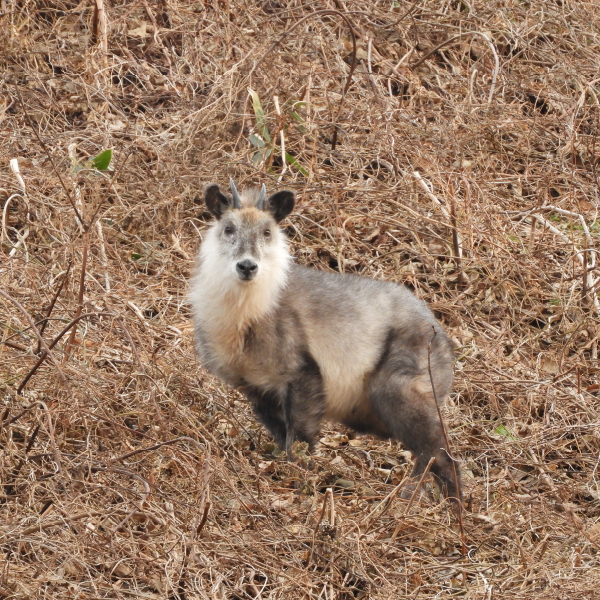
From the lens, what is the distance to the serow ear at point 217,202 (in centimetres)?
574

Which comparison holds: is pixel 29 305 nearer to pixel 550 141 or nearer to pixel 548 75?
pixel 550 141

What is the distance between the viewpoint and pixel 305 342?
18.5 ft

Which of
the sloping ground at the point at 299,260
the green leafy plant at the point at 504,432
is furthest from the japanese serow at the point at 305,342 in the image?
the green leafy plant at the point at 504,432

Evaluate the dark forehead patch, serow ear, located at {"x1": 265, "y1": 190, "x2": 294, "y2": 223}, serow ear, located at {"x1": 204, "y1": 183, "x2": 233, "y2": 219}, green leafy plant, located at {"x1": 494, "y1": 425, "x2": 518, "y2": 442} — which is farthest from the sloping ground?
serow ear, located at {"x1": 265, "y1": 190, "x2": 294, "y2": 223}

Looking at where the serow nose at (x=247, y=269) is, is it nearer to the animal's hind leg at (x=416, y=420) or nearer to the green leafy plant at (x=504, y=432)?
the animal's hind leg at (x=416, y=420)

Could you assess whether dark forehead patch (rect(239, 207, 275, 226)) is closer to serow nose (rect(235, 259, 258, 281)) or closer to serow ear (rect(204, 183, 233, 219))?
serow ear (rect(204, 183, 233, 219))

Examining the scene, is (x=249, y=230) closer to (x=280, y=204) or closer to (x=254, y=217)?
(x=254, y=217)

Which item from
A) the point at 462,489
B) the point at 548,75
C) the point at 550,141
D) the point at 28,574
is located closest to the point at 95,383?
the point at 28,574

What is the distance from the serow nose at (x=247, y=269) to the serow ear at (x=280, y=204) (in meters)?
0.54

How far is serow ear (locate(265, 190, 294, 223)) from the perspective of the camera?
230 inches

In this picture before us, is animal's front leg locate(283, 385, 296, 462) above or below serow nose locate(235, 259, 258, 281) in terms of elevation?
below

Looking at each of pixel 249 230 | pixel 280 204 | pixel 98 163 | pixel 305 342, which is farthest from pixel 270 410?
pixel 98 163

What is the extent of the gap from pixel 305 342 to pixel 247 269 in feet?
1.89

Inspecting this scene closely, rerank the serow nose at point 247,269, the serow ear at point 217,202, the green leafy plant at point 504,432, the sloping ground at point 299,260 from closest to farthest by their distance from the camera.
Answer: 1. the sloping ground at point 299,260
2. the serow nose at point 247,269
3. the serow ear at point 217,202
4. the green leafy plant at point 504,432
